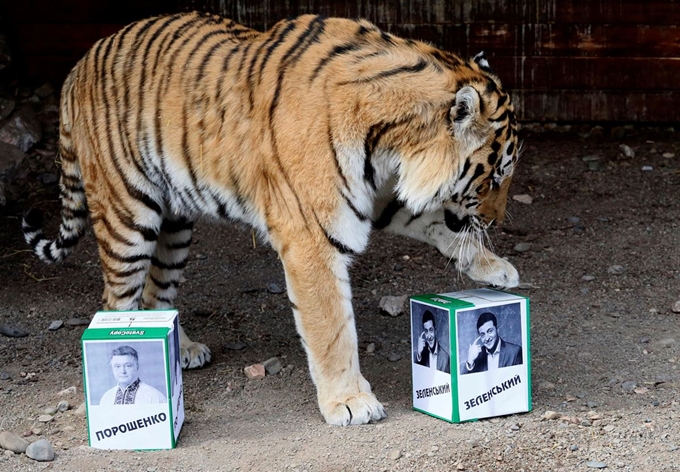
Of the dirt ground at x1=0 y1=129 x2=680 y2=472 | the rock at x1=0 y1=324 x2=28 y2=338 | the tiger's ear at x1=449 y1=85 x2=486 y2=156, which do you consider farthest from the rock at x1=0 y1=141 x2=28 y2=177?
the tiger's ear at x1=449 y1=85 x2=486 y2=156

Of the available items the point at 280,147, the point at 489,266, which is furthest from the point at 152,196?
the point at 489,266

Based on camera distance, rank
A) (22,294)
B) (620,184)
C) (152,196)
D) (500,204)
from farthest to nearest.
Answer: (620,184), (22,294), (152,196), (500,204)

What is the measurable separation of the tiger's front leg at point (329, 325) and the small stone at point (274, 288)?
1484mm

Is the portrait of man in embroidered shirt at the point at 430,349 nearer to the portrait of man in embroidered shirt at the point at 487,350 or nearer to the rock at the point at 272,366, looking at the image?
the portrait of man in embroidered shirt at the point at 487,350

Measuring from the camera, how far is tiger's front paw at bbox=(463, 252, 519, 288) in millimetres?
3658

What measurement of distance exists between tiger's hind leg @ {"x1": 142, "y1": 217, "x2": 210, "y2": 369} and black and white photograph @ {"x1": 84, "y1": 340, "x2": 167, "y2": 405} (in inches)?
37.7

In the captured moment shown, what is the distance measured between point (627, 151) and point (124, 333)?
4.01 m

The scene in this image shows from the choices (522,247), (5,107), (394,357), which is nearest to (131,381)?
(394,357)

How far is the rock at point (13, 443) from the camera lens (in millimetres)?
3184

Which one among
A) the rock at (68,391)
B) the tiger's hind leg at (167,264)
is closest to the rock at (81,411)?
the rock at (68,391)

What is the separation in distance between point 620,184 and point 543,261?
3.65ft

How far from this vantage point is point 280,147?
131 inches

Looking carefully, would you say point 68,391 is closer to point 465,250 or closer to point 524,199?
point 465,250

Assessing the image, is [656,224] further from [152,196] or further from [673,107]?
[152,196]
